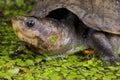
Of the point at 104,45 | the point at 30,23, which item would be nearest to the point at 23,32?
the point at 30,23

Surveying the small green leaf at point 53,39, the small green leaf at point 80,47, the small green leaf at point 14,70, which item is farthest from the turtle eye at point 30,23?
the small green leaf at point 80,47

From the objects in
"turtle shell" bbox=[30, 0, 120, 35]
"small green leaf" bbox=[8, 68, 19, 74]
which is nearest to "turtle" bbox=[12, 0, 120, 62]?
"turtle shell" bbox=[30, 0, 120, 35]

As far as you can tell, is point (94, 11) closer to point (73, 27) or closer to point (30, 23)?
point (73, 27)

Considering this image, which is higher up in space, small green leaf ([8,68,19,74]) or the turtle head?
the turtle head

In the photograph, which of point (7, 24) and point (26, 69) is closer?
point (26, 69)

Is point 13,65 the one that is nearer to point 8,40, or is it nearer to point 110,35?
point 8,40

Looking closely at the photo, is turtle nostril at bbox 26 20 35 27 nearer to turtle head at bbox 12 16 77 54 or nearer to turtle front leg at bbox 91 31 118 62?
turtle head at bbox 12 16 77 54

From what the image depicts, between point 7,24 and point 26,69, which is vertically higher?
point 7,24

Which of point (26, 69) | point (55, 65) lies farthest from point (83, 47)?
point (26, 69)
